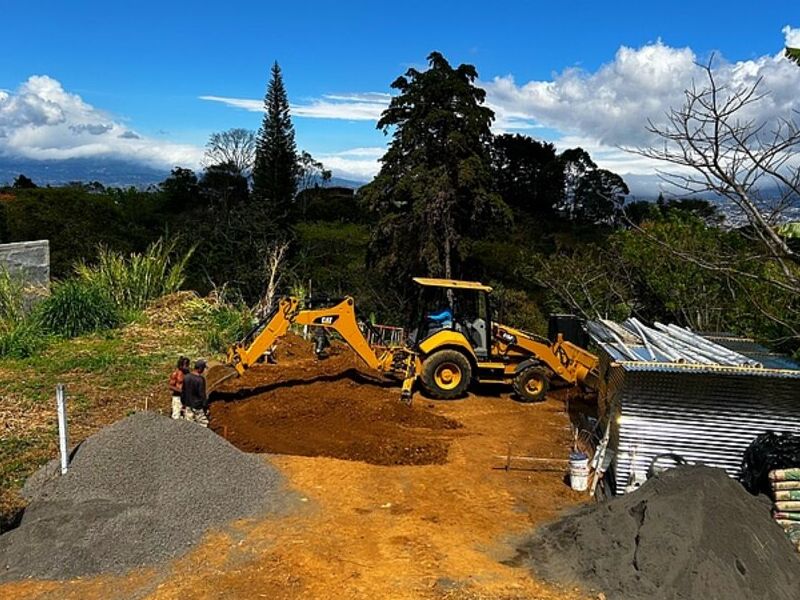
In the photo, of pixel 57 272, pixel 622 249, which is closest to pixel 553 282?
pixel 622 249

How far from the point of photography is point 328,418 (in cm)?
1060

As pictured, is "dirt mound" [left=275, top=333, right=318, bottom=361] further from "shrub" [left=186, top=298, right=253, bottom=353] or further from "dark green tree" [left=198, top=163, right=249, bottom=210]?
"dark green tree" [left=198, top=163, right=249, bottom=210]

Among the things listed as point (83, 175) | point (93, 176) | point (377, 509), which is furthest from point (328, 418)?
point (83, 175)

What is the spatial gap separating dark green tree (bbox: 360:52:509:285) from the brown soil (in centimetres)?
1082

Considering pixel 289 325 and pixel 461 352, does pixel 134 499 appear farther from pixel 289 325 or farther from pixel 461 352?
pixel 461 352

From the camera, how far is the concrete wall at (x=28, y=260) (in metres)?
16.3

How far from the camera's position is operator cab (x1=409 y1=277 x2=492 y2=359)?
12.1m

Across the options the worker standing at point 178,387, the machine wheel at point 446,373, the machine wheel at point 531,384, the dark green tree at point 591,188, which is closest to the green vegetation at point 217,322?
the machine wheel at point 446,373

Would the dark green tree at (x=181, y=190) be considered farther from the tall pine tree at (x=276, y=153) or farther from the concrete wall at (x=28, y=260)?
the concrete wall at (x=28, y=260)

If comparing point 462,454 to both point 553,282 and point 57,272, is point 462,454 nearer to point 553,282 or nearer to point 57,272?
point 553,282

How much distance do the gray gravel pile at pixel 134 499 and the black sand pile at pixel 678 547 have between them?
303 centimetres

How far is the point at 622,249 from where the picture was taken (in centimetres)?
1585

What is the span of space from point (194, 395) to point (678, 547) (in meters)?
6.02

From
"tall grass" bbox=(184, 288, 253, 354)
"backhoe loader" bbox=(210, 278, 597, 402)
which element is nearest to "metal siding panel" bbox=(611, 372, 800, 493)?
"backhoe loader" bbox=(210, 278, 597, 402)
